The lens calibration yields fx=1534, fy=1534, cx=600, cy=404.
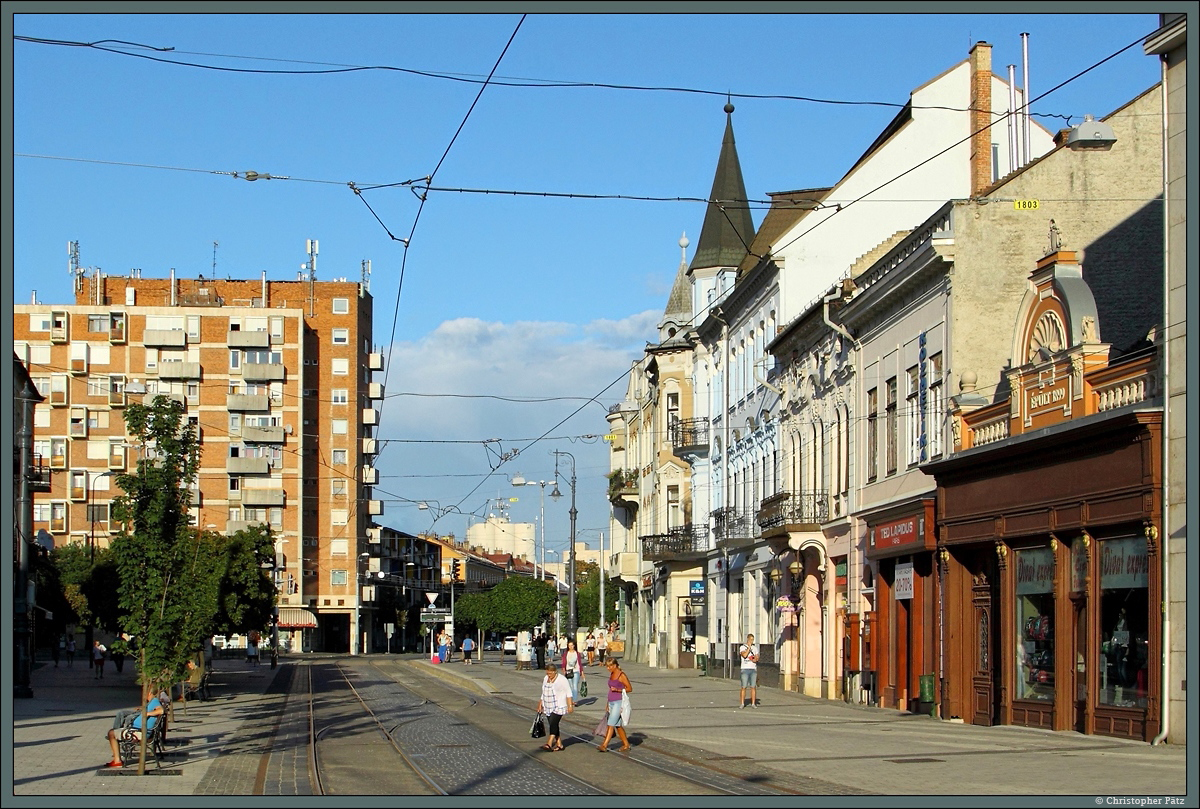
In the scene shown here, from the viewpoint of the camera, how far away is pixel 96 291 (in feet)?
368

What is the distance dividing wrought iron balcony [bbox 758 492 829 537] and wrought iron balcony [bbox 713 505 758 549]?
18.8ft

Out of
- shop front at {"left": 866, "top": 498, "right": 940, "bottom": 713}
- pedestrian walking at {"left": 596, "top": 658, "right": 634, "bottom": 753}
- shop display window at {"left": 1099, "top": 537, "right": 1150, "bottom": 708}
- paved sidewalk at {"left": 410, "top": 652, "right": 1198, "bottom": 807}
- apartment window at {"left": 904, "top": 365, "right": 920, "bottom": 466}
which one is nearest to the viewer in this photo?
paved sidewalk at {"left": 410, "top": 652, "right": 1198, "bottom": 807}

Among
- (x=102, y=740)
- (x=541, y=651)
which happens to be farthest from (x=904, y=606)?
(x=541, y=651)

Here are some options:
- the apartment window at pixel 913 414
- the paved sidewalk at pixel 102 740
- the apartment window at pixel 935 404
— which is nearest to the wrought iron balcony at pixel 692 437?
the paved sidewalk at pixel 102 740

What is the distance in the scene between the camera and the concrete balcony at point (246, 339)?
357 feet

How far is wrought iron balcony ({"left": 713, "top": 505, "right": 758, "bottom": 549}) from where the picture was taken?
158 feet

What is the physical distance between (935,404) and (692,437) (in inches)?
1046

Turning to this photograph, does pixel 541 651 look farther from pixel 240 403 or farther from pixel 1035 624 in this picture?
pixel 240 403

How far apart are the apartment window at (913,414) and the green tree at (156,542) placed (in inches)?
603

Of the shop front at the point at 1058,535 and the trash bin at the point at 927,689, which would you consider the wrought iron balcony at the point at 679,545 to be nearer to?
the trash bin at the point at 927,689

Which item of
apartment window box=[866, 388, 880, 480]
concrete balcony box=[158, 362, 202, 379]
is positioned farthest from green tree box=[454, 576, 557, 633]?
apartment window box=[866, 388, 880, 480]

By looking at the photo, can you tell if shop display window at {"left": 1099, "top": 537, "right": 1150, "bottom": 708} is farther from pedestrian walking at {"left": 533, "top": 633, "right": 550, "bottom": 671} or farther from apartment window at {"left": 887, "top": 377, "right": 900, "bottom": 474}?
pedestrian walking at {"left": 533, "top": 633, "right": 550, "bottom": 671}

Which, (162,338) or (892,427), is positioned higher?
(162,338)

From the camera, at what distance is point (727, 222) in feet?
182
